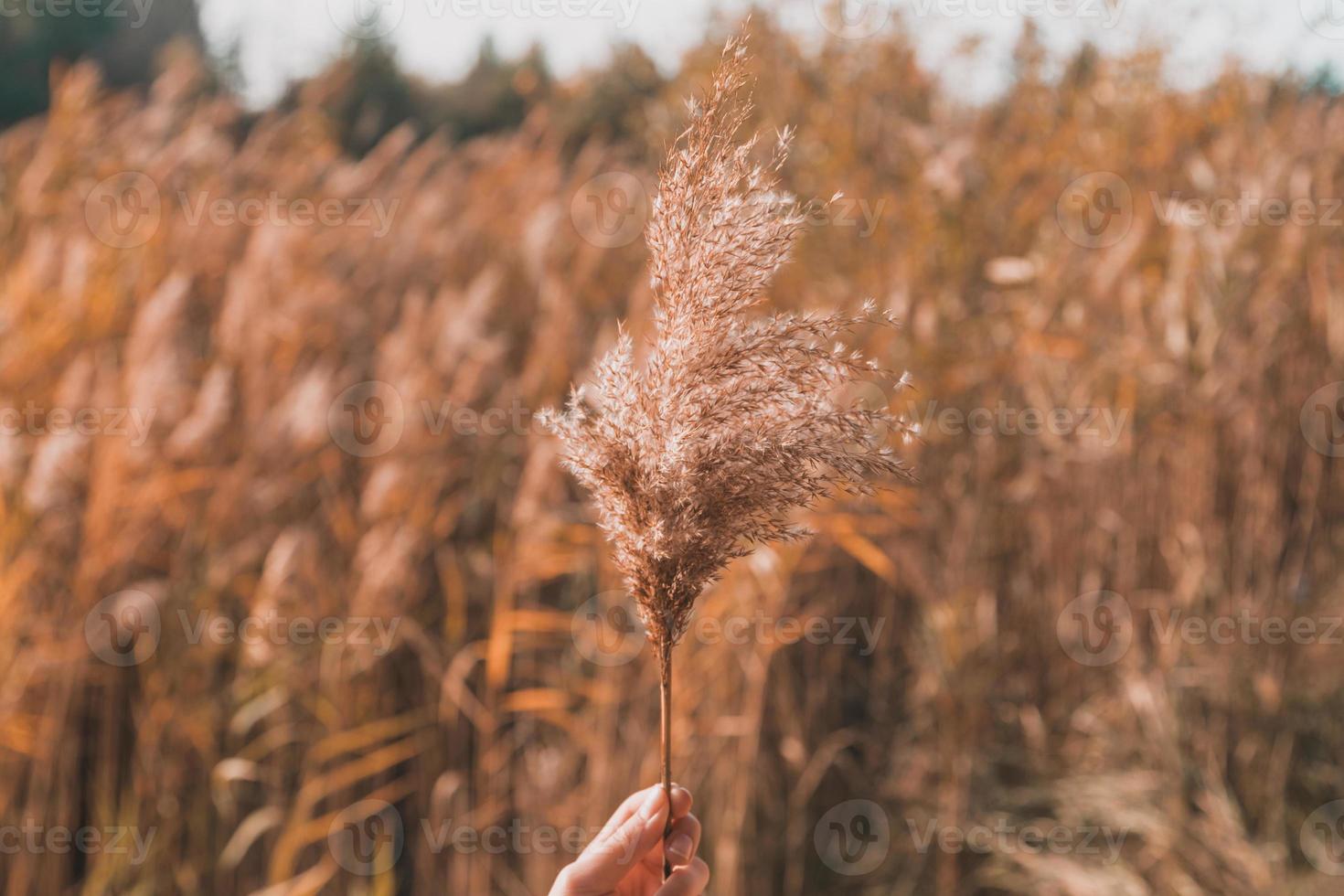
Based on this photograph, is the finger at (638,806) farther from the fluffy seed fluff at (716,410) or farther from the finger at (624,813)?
the fluffy seed fluff at (716,410)

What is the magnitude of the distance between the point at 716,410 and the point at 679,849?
1.39ft

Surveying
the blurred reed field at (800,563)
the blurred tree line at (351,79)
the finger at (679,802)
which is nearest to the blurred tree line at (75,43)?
the blurred tree line at (351,79)

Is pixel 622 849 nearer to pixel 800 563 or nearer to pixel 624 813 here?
pixel 624 813

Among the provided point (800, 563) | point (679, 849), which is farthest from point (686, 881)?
point (800, 563)

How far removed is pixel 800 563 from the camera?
3.13m

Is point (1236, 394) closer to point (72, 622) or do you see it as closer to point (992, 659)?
point (992, 659)

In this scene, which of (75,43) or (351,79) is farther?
(75,43)

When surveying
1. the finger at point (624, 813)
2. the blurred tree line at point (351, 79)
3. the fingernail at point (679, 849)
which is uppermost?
the blurred tree line at point (351, 79)

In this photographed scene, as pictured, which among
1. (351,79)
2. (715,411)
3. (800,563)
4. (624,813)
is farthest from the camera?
(351,79)

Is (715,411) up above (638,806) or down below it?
above

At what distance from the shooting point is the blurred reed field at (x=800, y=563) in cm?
282

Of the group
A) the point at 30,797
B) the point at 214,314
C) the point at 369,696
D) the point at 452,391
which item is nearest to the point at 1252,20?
the point at 452,391

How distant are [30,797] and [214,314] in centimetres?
262

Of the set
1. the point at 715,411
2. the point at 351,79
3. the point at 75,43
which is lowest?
the point at 715,411
